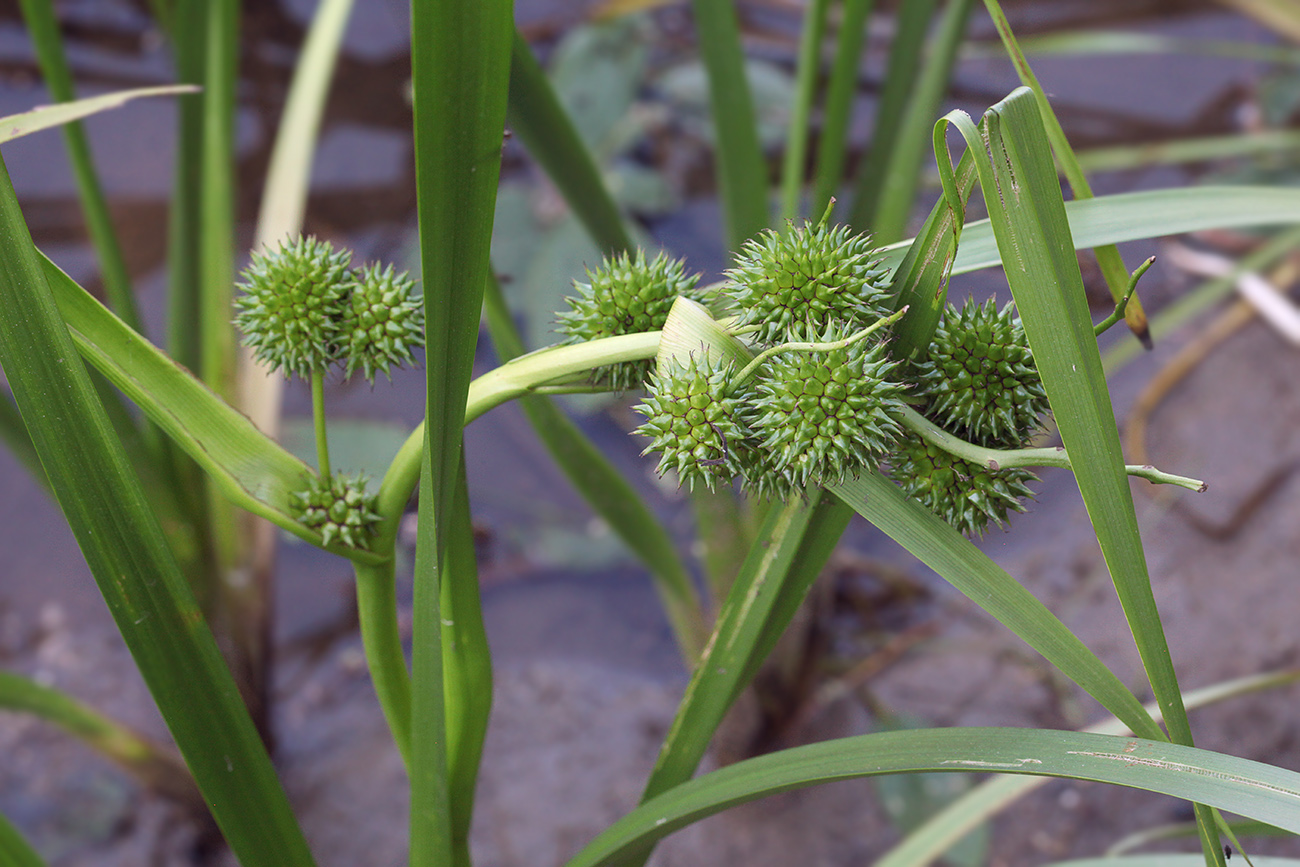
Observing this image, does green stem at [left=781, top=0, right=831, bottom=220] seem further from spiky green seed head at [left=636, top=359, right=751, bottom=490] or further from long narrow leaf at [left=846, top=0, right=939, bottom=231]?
spiky green seed head at [left=636, top=359, right=751, bottom=490]

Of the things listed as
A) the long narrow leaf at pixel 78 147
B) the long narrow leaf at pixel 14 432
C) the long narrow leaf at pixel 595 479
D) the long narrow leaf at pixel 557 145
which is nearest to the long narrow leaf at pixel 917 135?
the long narrow leaf at pixel 557 145

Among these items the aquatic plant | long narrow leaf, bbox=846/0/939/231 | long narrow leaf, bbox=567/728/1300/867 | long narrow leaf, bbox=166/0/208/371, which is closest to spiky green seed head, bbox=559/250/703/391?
the aquatic plant

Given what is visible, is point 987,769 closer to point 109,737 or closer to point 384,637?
point 384,637

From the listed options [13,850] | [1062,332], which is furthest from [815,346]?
[13,850]

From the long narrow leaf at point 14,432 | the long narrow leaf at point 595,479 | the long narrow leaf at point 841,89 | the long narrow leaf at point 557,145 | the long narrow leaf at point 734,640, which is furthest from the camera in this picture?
the long narrow leaf at point 14,432

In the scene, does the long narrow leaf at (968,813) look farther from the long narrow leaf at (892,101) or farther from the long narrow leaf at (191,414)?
the long narrow leaf at (892,101)

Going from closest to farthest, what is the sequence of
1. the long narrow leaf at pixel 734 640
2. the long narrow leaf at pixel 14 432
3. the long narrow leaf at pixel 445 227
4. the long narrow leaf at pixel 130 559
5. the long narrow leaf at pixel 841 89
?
1. the long narrow leaf at pixel 445 227
2. the long narrow leaf at pixel 130 559
3. the long narrow leaf at pixel 734 640
4. the long narrow leaf at pixel 841 89
5. the long narrow leaf at pixel 14 432
